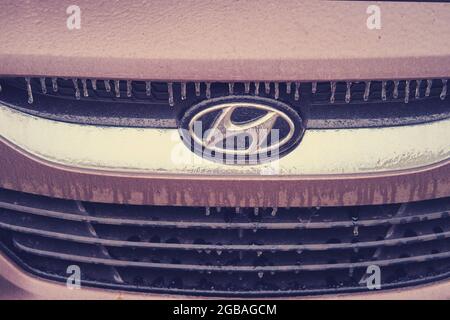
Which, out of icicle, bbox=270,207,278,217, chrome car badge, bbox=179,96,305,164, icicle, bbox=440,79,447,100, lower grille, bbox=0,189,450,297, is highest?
icicle, bbox=440,79,447,100

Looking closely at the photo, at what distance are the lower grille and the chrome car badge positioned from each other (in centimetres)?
35

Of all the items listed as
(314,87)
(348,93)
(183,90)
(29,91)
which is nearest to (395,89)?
(348,93)

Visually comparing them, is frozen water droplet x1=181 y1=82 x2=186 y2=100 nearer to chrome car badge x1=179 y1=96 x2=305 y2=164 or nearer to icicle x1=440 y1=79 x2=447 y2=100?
chrome car badge x1=179 y1=96 x2=305 y2=164

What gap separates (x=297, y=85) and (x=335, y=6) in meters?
0.35

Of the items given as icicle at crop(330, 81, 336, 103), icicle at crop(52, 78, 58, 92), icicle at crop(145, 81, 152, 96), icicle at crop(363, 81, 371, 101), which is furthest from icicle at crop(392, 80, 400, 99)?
icicle at crop(52, 78, 58, 92)

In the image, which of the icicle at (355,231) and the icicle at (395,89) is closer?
the icicle at (395,89)

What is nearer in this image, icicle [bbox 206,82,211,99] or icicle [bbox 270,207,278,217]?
icicle [bbox 206,82,211,99]

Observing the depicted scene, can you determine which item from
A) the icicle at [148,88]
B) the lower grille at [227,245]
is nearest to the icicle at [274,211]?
the lower grille at [227,245]

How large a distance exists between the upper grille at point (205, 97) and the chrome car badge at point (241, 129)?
42 millimetres

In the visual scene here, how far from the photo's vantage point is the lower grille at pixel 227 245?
7.06 feet

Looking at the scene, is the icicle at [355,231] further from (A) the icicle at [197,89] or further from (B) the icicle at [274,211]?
(A) the icicle at [197,89]

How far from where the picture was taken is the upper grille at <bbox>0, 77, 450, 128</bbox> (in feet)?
6.02

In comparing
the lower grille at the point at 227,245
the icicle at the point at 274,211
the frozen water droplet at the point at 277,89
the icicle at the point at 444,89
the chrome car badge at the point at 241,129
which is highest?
the frozen water droplet at the point at 277,89
